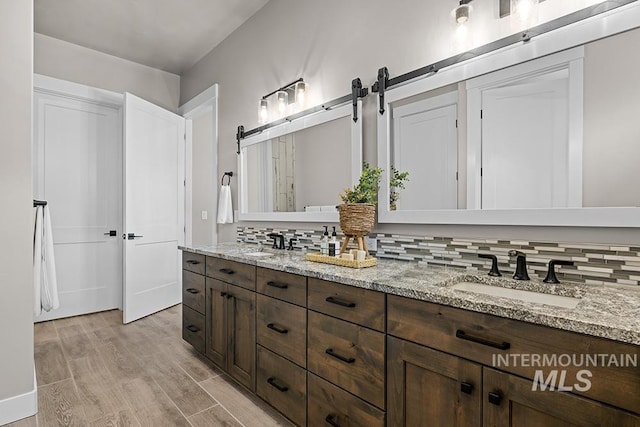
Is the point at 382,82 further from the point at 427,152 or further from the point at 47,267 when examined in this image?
the point at 47,267

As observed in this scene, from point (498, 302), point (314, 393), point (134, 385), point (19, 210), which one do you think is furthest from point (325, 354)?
point (19, 210)

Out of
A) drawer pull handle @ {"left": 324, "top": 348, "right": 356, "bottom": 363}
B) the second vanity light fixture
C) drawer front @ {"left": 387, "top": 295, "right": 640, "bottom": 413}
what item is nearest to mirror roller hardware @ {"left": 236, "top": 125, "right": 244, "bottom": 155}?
the second vanity light fixture

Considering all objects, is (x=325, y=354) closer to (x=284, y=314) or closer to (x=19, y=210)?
(x=284, y=314)

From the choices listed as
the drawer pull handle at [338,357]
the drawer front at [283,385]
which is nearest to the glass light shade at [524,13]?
the drawer pull handle at [338,357]

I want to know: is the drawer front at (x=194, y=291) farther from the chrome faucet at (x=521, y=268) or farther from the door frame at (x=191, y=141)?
the chrome faucet at (x=521, y=268)

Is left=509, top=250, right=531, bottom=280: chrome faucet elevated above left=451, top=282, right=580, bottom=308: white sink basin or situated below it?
above

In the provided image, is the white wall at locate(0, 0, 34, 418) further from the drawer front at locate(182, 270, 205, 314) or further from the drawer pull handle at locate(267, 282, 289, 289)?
the drawer pull handle at locate(267, 282, 289, 289)

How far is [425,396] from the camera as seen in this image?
1234 millimetres

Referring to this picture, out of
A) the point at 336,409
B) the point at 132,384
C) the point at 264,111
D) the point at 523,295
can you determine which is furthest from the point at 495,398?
the point at 264,111

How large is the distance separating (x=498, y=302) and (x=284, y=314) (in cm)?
108

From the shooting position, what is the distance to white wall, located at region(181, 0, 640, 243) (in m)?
1.66

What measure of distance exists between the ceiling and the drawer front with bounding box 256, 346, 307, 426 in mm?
2885

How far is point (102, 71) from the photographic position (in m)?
3.94

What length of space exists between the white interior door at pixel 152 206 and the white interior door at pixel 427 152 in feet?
9.22
